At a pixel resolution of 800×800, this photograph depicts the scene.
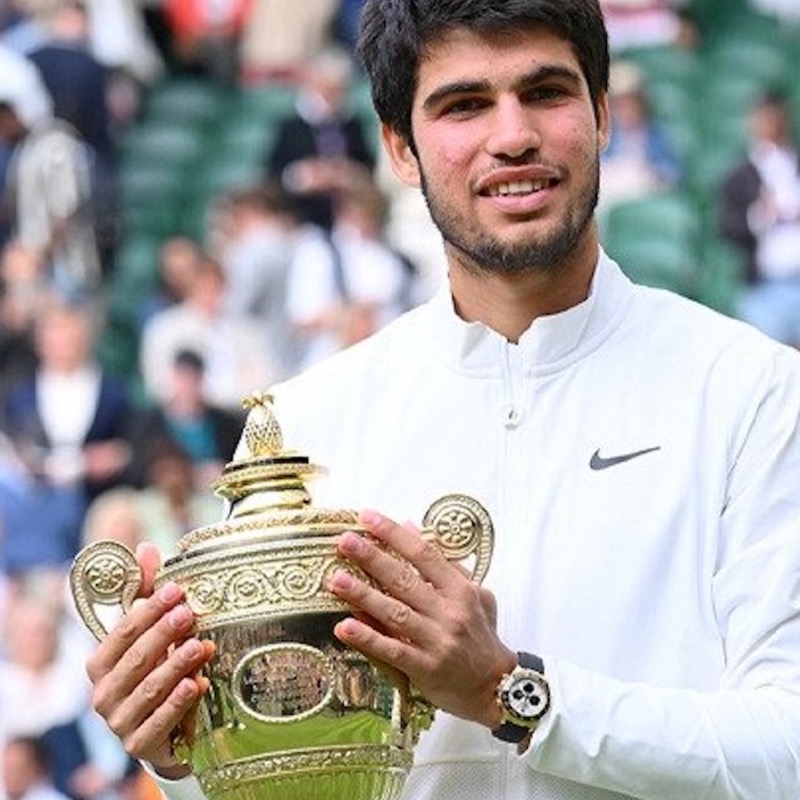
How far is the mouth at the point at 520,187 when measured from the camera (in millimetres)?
3615

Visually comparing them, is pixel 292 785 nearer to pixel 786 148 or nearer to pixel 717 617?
pixel 717 617

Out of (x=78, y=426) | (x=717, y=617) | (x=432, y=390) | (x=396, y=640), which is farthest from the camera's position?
(x=78, y=426)

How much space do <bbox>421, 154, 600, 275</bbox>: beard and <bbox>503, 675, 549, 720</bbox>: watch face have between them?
0.57m

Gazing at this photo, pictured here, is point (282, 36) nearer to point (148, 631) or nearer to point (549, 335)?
point (549, 335)

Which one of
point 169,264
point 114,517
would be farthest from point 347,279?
point 114,517

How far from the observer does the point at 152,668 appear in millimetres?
3391

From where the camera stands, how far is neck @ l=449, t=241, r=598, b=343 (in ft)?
12.4

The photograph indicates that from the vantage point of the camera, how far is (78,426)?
40.3 feet

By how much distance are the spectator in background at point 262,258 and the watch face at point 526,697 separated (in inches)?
361

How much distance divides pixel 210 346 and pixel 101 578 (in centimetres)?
915

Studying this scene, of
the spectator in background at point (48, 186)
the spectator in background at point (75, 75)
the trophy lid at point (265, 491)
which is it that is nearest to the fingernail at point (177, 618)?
the trophy lid at point (265, 491)

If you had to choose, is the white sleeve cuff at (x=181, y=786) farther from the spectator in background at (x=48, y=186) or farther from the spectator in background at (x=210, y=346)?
the spectator in background at (x=48, y=186)

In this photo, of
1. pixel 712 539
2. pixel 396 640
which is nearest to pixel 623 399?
pixel 712 539

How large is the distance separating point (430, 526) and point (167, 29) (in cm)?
1120
